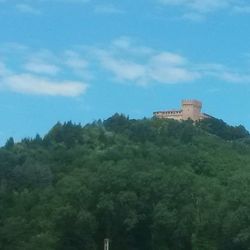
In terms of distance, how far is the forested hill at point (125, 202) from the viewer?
49156 millimetres

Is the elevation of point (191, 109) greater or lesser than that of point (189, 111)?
greater

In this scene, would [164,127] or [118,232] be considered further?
[164,127]

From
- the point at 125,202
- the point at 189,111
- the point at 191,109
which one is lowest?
the point at 125,202

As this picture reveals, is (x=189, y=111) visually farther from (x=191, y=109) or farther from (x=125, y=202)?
(x=125, y=202)

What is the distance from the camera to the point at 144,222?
52.3m

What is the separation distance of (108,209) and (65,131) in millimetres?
29374

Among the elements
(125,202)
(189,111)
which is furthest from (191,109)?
(125,202)

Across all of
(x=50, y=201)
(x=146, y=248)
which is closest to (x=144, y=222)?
(x=146, y=248)

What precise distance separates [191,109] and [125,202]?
5796 cm

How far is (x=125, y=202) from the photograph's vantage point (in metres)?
51.7

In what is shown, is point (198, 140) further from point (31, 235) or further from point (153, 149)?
point (31, 235)

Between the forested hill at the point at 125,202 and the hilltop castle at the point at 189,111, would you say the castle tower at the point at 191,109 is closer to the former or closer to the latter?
the hilltop castle at the point at 189,111

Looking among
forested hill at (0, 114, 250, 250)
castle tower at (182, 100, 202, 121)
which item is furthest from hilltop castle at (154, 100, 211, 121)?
forested hill at (0, 114, 250, 250)

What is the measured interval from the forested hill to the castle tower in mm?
40419
